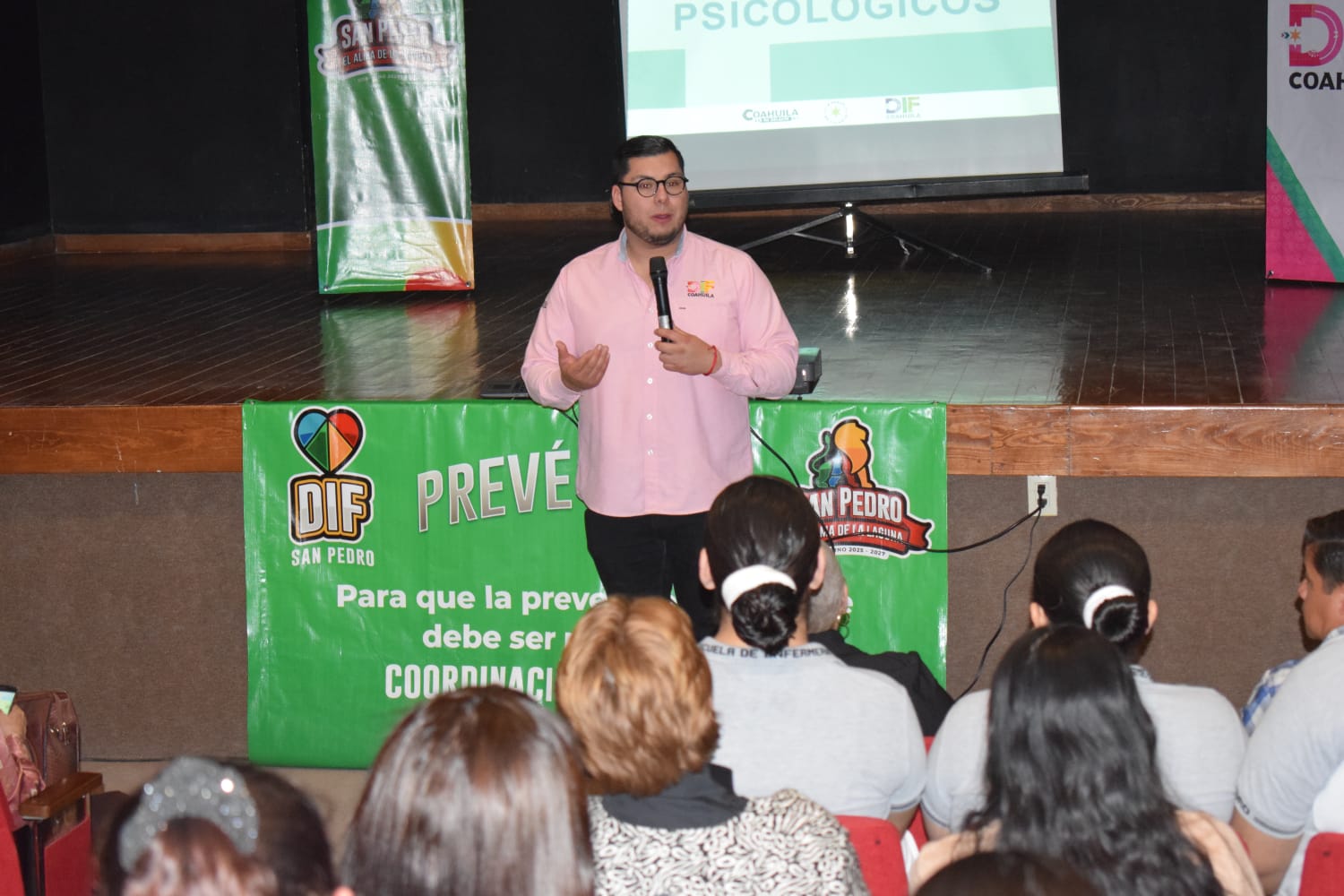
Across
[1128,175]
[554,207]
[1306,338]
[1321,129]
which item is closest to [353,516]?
[1306,338]

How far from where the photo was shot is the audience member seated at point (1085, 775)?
1636 mm

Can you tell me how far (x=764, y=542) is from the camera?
7.44 feet

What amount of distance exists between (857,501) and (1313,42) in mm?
3251

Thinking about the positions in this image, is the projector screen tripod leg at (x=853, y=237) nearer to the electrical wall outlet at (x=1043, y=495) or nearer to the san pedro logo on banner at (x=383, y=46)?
the san pedro logo on banner at (x=383, y=46)

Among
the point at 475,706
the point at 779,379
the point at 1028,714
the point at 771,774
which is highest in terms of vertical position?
the point at 779,379

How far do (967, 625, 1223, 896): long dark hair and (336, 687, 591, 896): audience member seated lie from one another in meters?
0.58

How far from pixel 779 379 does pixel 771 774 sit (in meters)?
1.26

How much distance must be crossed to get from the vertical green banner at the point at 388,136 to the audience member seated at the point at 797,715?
390 cm

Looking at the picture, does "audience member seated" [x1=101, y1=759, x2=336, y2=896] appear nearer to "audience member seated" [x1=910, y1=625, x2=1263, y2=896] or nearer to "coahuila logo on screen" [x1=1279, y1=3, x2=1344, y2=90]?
"audience member seated" [x1=910, y1=625, x2=1263, y2=896]

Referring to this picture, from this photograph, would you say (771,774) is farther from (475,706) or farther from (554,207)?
(554,207)

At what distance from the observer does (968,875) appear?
113cm

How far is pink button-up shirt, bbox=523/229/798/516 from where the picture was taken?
3.24 m

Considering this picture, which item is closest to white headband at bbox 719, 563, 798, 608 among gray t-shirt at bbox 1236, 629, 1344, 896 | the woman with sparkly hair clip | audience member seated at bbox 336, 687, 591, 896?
gray t-shirt at bbox 1236, 629, 1344, 896

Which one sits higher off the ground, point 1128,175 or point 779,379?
point 1128,175
